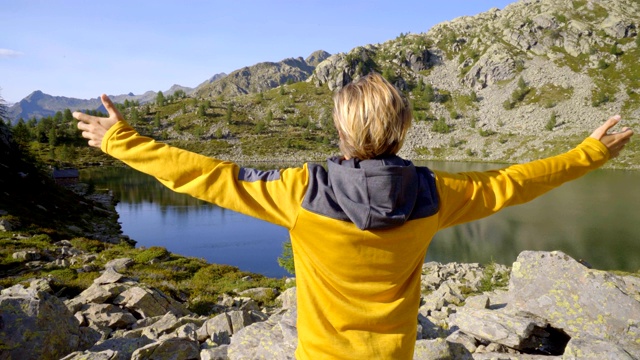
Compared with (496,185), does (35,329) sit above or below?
below

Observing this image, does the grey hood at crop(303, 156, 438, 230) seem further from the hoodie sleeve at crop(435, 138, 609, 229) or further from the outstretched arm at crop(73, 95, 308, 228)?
the hoodie sleeve at crop(435, 138, 609, 229)

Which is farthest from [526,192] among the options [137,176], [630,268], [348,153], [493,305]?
[137,176]

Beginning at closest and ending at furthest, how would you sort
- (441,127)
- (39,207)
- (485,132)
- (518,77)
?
(39,207)
(485,132)
(441,127)
(518,77)

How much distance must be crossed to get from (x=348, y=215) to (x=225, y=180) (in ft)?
2.30

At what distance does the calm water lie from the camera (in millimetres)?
32219

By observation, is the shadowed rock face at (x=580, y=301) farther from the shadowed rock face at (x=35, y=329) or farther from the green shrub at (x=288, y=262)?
the green shrub at (x=288, y=262)

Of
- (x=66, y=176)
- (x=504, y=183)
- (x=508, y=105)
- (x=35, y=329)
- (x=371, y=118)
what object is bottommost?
(x=66, y=176)

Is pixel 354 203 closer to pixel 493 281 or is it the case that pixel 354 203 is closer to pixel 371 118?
pixel 371 118

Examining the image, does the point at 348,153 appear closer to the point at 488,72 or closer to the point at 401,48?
the point at 488,72

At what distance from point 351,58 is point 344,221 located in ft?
599

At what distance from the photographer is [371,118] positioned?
6.65 ft

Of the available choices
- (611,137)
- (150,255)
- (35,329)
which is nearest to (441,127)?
(150,255)

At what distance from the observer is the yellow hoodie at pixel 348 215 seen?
2.00m

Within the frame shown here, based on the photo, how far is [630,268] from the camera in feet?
91.4
